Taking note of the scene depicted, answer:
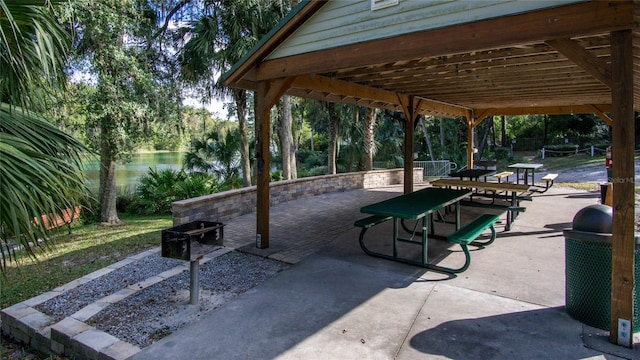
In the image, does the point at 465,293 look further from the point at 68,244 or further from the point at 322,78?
the point at 68,244

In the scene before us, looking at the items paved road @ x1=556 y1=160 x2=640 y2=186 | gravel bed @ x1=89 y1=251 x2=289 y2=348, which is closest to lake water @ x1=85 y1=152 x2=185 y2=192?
gravel bed @ x1=89 y1=251 x2=289 y2=348

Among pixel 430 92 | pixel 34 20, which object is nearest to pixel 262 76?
pixel 34 20

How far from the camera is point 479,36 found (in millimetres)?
3264

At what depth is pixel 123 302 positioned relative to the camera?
371 cm

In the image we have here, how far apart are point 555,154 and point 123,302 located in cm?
2917

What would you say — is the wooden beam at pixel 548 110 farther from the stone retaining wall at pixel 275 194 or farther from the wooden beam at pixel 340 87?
the wooden beam at pixel 340 87

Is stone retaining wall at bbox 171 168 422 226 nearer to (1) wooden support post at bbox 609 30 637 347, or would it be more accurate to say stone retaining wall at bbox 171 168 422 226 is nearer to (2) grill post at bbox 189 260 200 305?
(2) grill post at bbox 189 260 200 305

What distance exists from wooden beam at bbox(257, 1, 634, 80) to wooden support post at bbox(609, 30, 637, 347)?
18 cm

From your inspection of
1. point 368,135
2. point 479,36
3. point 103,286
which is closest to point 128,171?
point 368,135

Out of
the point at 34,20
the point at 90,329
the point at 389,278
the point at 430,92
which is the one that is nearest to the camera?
the point at 34,20

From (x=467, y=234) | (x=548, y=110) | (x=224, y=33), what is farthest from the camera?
(x=548, y=110)

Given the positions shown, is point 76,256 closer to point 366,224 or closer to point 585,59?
point 366,224

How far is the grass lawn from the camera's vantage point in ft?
16.7

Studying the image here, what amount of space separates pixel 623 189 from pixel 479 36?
1.65 m
